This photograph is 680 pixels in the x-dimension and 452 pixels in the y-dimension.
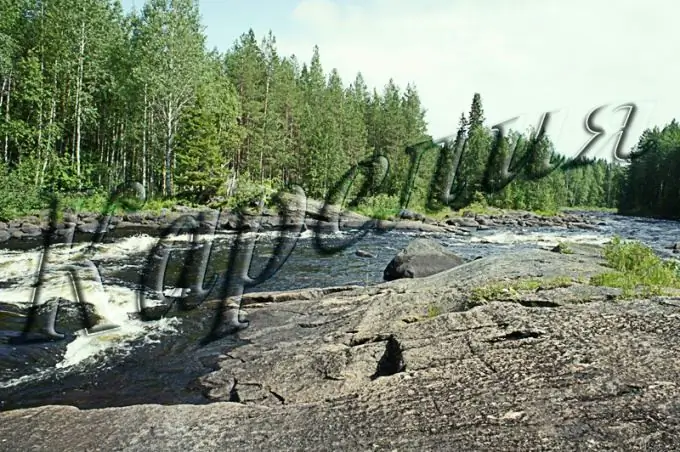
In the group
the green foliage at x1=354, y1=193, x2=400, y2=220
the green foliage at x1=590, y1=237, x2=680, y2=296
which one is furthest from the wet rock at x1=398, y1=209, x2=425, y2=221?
the green foliage at x1=590, y1=237, x2=680, y2=296

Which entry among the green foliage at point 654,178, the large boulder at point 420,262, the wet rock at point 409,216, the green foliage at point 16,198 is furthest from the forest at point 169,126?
the green foliage at point 654,178

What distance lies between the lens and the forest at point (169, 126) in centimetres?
3516

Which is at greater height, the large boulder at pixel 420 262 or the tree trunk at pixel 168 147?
the tree trunk at pixel 168 147

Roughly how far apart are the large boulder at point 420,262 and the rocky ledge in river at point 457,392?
611 cm

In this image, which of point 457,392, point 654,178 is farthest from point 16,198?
point 654,178

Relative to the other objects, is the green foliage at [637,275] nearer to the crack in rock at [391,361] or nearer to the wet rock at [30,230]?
the crack in rock at [391,361]

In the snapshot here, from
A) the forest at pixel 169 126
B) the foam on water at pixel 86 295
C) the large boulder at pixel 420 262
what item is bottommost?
the foam on water at pixel 86 295

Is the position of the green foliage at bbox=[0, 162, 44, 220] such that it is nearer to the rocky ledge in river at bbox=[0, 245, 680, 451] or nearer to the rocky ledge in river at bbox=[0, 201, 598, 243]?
the rocky ledge in river at bbox=[0, 201, 598, 243]

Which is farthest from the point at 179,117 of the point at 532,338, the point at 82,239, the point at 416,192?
the point at 532,338

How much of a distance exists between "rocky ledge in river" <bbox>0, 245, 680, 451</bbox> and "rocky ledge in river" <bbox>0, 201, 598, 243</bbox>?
2103cm

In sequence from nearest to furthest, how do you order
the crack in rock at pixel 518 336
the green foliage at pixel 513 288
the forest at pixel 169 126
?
1. the crack in rock at pixel 518 336
2. the green foliage at pixel 513 288
3. the forest at pixel 169 126

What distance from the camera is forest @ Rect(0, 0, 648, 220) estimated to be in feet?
115

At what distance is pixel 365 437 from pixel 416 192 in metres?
54.7

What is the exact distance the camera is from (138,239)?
23734 mm
